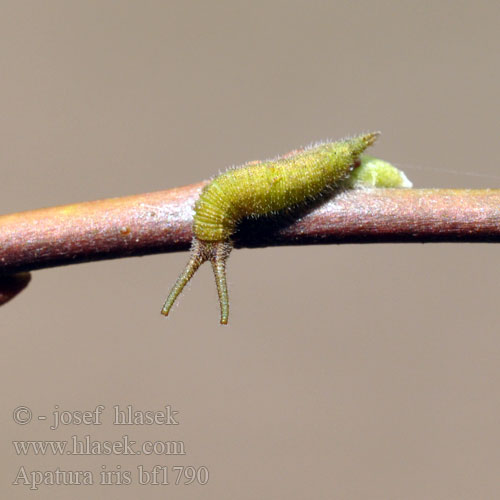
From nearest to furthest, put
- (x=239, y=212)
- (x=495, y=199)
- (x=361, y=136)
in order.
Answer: (x=495, y=199), (x=239, y=212), (x=361, y=136)

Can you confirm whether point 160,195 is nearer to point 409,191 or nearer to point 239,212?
point 239,212

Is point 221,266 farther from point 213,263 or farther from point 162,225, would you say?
point 162,225

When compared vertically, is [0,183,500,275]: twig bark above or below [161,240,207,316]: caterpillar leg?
above

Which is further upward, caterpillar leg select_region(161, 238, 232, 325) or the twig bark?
the twig bark

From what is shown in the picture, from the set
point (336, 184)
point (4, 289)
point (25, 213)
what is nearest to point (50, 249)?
point (25, 213)
